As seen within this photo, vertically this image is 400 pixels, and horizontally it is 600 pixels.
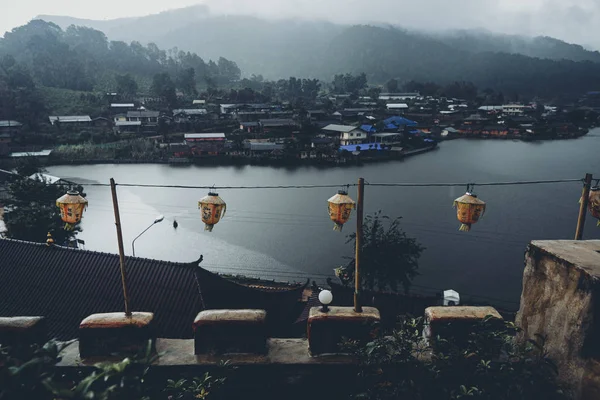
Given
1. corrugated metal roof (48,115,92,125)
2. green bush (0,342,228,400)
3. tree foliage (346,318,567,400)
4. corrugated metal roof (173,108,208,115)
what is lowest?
tree foliage (346,318,567,400)

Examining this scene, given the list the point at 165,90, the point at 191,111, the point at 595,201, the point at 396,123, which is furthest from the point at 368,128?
the point at 595,201

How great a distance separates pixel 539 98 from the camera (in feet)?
284

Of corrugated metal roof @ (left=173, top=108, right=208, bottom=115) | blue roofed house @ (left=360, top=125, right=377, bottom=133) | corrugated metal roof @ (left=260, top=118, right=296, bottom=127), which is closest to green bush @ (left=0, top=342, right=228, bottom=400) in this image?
blue roofed house @ (left=360, top=125, right=377, bottom=133)

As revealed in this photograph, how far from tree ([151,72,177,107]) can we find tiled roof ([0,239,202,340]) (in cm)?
5440

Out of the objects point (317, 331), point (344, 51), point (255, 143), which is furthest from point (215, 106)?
point (344, 51)

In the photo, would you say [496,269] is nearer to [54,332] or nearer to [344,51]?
[54,332]

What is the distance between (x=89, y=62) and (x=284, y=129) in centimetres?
5320

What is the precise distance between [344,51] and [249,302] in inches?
6394

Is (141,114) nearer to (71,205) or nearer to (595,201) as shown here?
(71,205)

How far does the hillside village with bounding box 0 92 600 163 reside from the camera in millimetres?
38312

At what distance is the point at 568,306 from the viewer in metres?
2.34

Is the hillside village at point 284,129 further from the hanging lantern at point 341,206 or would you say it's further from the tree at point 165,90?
the hanging lantern at point 341,206

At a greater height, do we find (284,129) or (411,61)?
(411,61)

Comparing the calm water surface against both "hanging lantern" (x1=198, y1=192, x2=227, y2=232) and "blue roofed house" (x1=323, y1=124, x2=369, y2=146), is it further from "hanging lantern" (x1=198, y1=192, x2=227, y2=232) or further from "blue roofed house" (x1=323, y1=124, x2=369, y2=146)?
"hanging lantern" (x1=198, y1=192, x2=227, y2=232)
